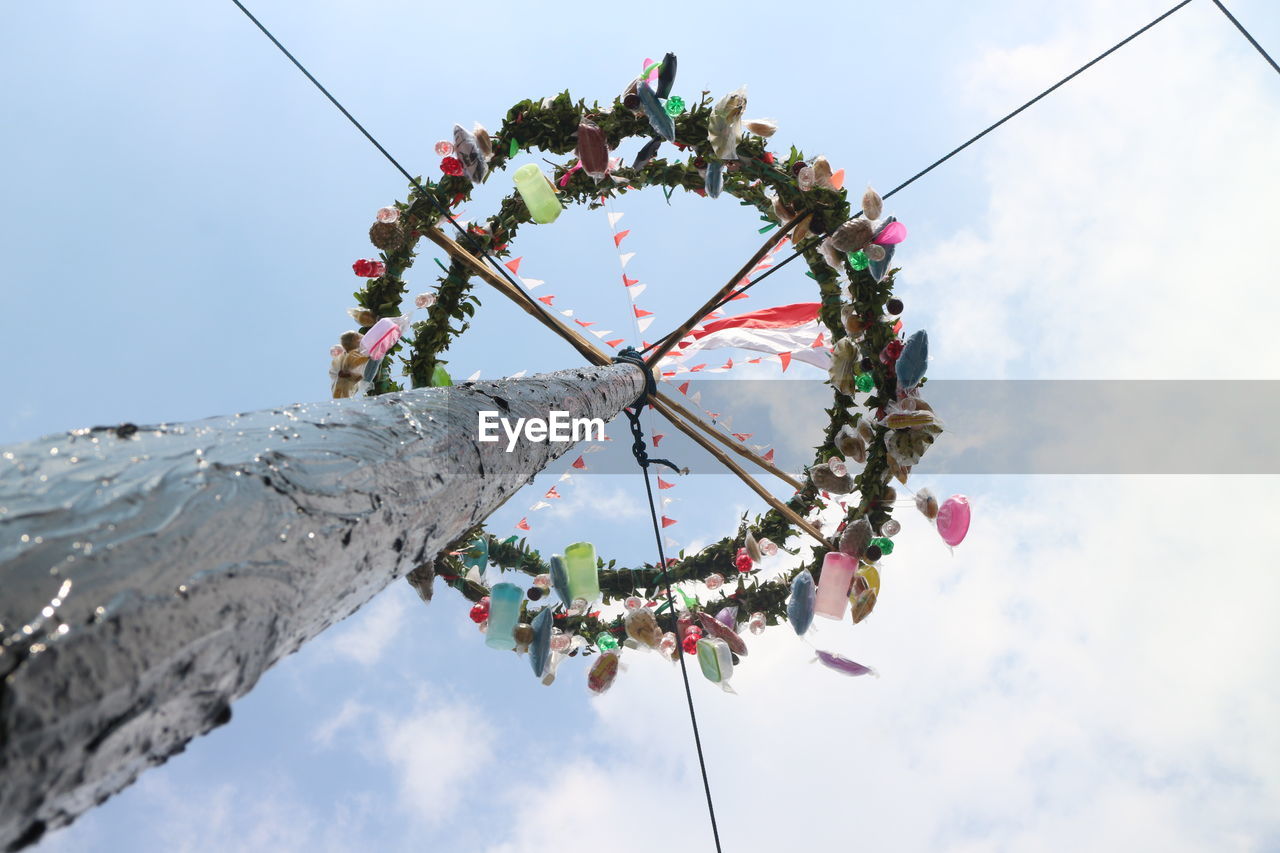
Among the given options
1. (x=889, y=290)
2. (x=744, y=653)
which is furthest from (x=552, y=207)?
(x=744, y=653)

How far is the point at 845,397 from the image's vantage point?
4988 mm

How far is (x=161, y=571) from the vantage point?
946 mm

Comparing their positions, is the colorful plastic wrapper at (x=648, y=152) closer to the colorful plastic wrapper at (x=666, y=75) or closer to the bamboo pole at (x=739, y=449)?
the colorful plastic wrapper at (x=666, y=75)

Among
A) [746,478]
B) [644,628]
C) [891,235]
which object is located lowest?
[644,628]

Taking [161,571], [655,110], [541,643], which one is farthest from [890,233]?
[161,571]

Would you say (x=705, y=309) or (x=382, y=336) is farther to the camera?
(x=705, y=309)

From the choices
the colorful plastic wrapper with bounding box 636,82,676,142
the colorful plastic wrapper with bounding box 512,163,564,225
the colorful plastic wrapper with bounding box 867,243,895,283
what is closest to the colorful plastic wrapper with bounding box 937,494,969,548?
the colorful plastic wrapper with bounding box 867,243,895,283

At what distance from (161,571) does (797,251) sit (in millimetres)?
4537

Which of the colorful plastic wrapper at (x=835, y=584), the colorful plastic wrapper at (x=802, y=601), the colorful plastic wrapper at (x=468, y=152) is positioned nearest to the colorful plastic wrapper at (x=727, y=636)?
the colorful plastic wrapper at (x=802, y=601)

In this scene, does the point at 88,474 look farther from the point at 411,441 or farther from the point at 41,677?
the point at 411,441

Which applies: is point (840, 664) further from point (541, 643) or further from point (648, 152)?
point (648, 152)

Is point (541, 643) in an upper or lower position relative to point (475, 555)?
lower

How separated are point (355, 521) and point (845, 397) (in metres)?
4.13

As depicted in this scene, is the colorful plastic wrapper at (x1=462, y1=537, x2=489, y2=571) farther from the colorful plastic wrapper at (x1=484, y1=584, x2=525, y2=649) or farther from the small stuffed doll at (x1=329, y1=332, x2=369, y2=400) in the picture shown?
the small stuffed doll at (x1=329, y1=332, x2=369, y2=400)
